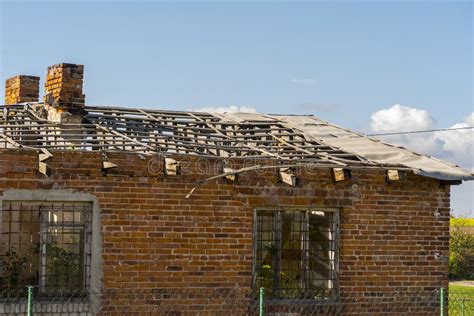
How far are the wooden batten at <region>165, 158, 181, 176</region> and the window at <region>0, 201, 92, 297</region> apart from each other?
3.93 ft

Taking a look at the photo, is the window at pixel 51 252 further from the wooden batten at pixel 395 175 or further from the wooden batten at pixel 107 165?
the wooden batten at pixel 395 175

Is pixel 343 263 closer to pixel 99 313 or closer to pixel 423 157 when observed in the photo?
pixel 423 157

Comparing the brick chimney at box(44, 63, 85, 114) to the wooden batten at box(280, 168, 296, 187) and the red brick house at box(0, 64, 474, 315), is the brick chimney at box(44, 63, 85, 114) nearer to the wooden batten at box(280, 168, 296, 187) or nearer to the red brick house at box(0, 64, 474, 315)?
the red brick house at box(0, 64, 474, 315)

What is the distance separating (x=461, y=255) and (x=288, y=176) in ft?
77.2

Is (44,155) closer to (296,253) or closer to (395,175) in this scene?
(296,253)

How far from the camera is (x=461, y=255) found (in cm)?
3528

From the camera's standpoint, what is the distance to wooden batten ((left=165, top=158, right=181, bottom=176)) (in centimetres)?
1277

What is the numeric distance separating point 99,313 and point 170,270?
3.83 ft

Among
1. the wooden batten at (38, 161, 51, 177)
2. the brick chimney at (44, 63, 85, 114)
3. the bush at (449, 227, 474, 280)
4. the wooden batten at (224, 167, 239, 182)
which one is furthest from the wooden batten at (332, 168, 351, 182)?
the bush at (449, 227, 474, 280)

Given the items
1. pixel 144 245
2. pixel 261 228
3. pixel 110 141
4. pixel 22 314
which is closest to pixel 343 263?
pixel 261 228

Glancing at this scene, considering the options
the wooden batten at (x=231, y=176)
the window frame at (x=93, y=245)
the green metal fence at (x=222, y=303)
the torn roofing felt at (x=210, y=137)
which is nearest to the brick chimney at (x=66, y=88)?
the torn roofing felt at (x=210, y=137)

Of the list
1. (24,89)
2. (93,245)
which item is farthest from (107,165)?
(24,89)

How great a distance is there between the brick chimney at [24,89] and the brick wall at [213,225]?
259 inches

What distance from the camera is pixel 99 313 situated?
41.8 feet
